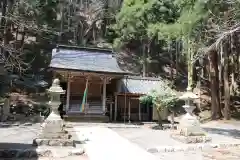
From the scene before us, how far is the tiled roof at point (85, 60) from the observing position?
20734 mm

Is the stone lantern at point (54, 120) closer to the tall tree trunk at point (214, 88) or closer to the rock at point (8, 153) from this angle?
the rock at point (8, 153)

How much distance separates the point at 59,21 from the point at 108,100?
1330cm

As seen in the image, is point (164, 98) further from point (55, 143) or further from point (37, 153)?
point (37, 153)

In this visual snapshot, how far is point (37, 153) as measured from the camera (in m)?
9.36

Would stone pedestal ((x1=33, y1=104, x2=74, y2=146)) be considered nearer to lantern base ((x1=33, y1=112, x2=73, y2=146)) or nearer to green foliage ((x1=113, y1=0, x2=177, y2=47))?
lantern base ((x1=33, y1=112, x2=73, y2=146))

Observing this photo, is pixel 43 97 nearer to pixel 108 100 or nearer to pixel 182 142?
pixel 108 100

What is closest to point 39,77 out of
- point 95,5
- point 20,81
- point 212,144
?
point 20,81

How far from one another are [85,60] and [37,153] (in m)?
13.5

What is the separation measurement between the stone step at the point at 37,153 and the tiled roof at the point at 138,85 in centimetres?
1319

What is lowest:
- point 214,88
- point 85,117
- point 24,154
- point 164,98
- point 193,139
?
point 24,154

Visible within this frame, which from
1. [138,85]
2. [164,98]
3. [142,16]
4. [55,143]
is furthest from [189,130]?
[142,16]

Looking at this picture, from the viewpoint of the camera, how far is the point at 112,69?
2150 centimetres

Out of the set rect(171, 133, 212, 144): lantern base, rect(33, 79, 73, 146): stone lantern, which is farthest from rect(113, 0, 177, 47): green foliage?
rect(33, 79, 73, 146): stone lantern

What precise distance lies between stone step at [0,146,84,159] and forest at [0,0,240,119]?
24.4 feet
